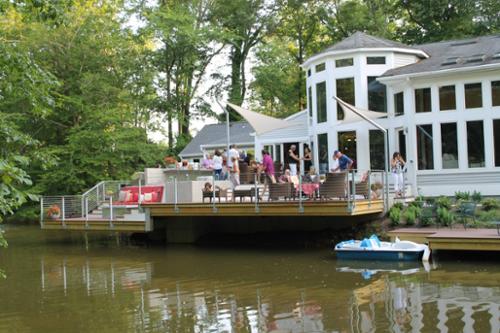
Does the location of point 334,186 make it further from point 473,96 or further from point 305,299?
point 473,96

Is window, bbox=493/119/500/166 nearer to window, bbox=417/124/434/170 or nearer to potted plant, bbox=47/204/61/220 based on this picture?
window, bbox=417/124/434/170

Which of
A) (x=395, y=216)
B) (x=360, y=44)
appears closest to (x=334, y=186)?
(x=395, y=216)

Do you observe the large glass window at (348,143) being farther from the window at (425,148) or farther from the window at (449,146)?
the window at (449,146)

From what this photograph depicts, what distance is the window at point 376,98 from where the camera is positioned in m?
22.3

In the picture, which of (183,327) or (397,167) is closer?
(183,327)

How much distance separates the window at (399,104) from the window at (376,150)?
0.96 metres

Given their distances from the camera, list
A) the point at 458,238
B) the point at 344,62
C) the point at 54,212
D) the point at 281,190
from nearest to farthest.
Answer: the point at 458,238 → the point at 281,190 → the point at 54,212 → the point at 344,62

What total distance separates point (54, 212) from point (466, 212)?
13649 mm

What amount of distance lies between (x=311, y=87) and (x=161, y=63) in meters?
16.7

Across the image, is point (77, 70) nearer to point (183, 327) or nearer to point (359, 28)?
point (359, 28)

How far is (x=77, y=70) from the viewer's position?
31.8 meters

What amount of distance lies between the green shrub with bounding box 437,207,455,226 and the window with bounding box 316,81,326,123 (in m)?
7.81

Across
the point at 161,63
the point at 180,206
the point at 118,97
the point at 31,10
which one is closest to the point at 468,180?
the point at 180,206

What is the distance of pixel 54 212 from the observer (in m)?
21.0
